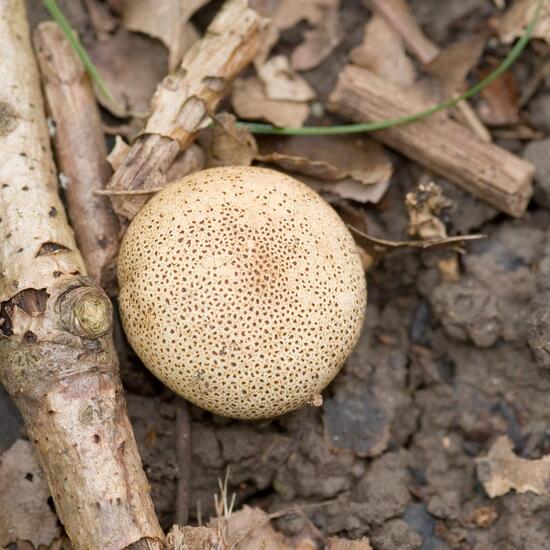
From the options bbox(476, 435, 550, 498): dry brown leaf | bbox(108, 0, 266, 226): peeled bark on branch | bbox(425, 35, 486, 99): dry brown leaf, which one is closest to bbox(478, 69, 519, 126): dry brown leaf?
bbox(425, 35, 486, 99): dry brown leaf

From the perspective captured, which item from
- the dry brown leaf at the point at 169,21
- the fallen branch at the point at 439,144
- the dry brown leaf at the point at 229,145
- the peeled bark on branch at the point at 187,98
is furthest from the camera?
the dry brown leaf at the point at 169,21

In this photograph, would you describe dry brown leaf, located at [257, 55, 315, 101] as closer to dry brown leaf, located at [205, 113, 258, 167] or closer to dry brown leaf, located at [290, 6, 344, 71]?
dry brown leaf, located at [290, 6, 344, 71]

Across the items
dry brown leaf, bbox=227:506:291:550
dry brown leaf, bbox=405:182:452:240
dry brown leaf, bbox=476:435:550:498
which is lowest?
dry brown leaf, bbox=476:435:550:498

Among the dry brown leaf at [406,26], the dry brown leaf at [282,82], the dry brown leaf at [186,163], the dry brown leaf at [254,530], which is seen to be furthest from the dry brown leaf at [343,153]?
the dry brown leaf at [254,530]

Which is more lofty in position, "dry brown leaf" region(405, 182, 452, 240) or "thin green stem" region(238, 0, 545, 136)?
"thin green stem" region(238, 0, 545, 136)

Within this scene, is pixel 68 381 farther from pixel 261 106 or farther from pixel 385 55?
pixel 385 55

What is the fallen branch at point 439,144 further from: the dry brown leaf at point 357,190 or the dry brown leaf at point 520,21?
the dry brown leaf at point 520,21

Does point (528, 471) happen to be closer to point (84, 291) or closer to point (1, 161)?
point (84, 291)
